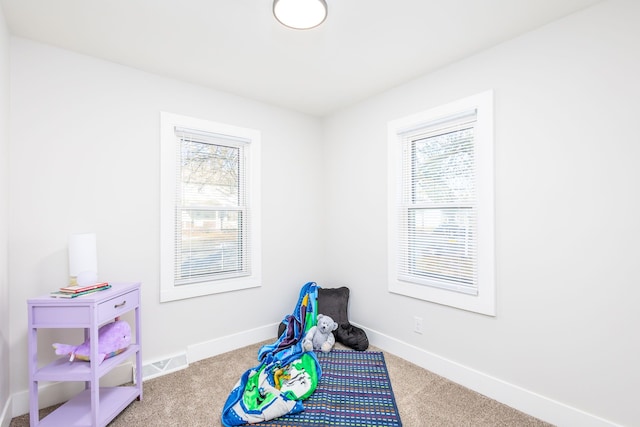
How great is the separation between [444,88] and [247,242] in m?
2.38

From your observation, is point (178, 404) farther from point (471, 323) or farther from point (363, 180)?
point (363, 180)

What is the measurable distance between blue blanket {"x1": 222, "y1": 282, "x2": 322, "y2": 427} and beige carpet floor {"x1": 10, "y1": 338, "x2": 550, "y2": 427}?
148 millimetres

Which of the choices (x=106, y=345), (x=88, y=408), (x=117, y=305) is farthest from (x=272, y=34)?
(x=88, y=408)

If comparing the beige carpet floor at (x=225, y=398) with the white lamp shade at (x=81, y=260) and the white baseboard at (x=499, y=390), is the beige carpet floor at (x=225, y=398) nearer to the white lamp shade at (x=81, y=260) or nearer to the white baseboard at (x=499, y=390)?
the white baseboard at (x=499, y=390)

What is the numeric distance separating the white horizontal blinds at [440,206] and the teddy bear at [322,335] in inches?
33.3

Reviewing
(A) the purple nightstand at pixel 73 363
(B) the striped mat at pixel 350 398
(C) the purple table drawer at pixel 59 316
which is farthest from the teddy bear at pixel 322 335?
(C) the purple table drawer at pixel 59 316

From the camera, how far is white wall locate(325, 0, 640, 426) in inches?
66.9

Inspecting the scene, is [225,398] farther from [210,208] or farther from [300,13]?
[300,13]

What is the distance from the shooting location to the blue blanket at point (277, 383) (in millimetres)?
1913

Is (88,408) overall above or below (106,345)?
below

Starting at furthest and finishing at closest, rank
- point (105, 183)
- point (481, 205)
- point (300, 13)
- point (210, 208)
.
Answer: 1. point (210, 208)
2. point (105, 183)
3. point (481, 205)
4. point (300, 13)

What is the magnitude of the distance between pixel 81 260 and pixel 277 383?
1.60 metres

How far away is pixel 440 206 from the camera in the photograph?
2.58m

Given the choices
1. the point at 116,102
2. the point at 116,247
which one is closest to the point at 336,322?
the point at 116,247
